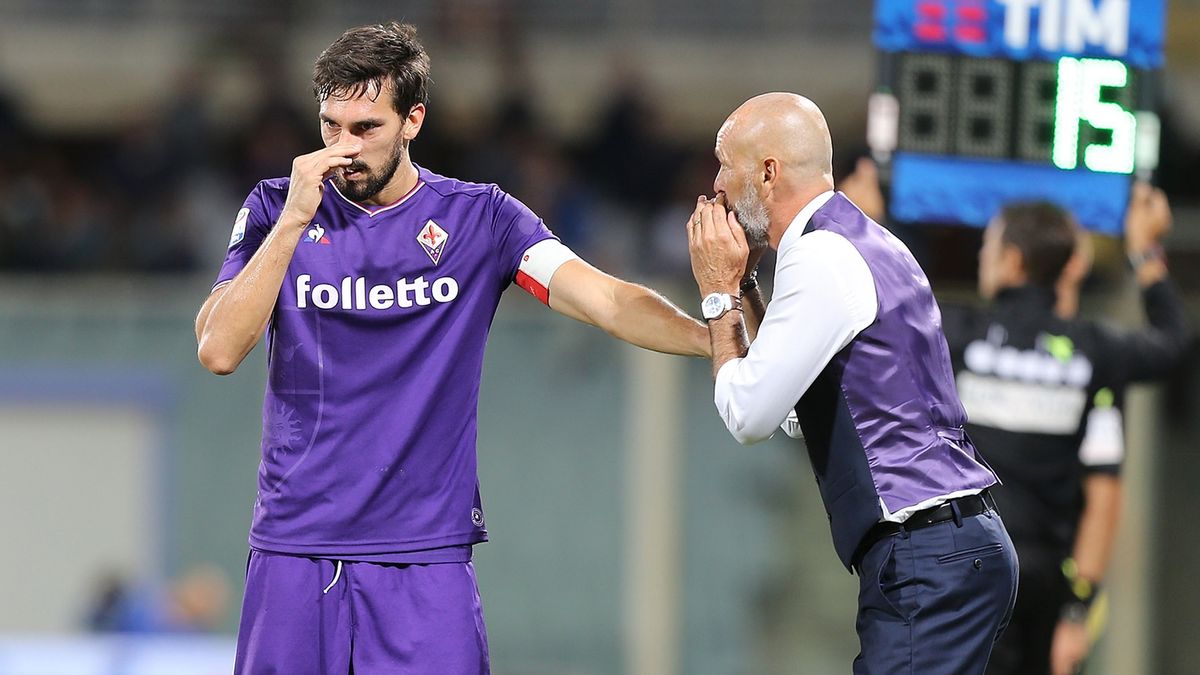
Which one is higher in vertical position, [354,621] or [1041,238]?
[1041,238]

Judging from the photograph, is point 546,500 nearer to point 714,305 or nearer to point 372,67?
point 714,305

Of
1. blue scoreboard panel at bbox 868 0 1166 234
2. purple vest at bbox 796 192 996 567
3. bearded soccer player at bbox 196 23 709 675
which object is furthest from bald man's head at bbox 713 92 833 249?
blue scoreboard panel at bbox 868 0 1166 234

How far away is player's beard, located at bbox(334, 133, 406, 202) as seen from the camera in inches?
161

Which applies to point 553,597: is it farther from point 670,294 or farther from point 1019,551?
point 1019,551

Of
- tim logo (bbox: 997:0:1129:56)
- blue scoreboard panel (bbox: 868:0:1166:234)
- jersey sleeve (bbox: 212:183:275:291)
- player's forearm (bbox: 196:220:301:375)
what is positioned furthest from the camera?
tim logo (bbox: 997:0:1129:56)

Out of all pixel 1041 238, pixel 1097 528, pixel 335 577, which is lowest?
pixel 1097 528

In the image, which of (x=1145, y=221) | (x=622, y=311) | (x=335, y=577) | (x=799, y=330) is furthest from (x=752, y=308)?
(x=1145, y=221)

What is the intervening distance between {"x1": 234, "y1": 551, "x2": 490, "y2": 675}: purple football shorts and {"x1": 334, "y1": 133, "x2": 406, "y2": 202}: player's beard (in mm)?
895

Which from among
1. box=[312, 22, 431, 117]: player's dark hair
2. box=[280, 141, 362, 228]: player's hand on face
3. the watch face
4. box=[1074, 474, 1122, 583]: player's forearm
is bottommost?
box=[1074, 474, 1122, 583]: player's forearm

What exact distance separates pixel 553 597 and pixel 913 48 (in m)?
4.39

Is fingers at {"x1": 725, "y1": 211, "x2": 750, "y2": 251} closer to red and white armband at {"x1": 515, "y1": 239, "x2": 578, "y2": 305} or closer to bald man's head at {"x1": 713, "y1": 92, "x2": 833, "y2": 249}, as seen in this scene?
bald man's head at {"x1": 713, "y1": 92, "x2": 833, "y2": 249}

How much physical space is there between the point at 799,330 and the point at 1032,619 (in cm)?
286

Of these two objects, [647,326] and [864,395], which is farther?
[647,326]

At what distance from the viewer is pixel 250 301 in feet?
12.9
